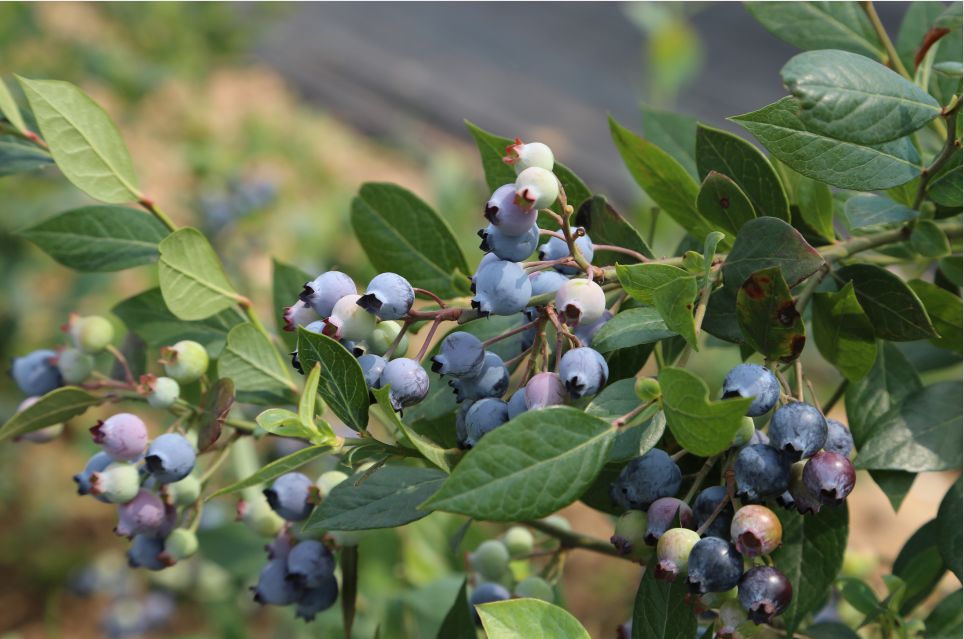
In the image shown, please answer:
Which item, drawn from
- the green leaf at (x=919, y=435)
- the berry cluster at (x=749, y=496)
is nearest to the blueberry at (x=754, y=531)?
the berry cluster at (x=749, y=496)

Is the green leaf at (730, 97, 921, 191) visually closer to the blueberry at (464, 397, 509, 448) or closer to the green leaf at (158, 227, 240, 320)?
the blueberry at (464, 397, 509, 448)

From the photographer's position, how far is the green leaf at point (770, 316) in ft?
2.07

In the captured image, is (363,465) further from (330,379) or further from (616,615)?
(616,615)

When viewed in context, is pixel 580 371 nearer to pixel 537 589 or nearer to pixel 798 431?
pixel 798 431

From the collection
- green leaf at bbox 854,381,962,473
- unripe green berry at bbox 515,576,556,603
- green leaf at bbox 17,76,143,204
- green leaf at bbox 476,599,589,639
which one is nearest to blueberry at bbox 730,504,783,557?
green leaf at bbox 476,599,589,639

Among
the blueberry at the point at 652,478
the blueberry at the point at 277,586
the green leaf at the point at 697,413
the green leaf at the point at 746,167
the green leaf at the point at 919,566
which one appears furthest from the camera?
the green leaf at the point at 919,566

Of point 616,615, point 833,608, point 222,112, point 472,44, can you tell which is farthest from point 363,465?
point 472,44

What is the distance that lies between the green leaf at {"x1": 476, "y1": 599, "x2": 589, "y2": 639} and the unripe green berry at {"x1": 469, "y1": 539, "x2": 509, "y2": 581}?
1.30 ft

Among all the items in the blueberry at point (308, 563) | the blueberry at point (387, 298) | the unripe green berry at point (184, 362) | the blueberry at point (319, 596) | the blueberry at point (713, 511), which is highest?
the blueberry at point (387, 298)

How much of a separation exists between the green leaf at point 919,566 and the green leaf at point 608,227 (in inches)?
17.8

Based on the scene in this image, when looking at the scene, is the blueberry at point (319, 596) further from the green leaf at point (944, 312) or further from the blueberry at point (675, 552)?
the green leaf at point (944, 312)

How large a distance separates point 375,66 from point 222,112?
220 cm

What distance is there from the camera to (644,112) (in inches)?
38.5

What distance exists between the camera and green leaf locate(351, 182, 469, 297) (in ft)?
2.82
